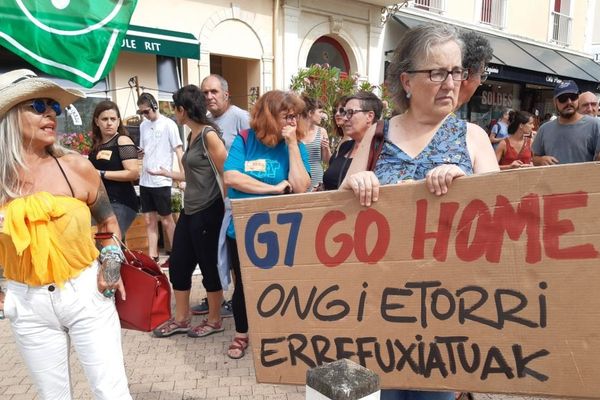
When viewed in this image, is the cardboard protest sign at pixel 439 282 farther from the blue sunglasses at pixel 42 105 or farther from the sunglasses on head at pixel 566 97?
the sunglasses on head at pixel 566 97

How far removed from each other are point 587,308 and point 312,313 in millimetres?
843

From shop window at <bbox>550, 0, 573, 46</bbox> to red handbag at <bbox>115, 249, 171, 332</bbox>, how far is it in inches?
754

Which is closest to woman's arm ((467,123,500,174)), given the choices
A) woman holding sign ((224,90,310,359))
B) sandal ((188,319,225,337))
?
woman holding sign ((224,90,310,359))

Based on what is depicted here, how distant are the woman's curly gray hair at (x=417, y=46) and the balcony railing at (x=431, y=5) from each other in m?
12.8

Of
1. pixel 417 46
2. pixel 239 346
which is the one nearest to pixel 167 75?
pixel 239 346

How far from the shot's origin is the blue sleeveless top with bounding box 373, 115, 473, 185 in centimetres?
164

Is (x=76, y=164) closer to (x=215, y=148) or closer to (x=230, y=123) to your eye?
(x=215, y=148)

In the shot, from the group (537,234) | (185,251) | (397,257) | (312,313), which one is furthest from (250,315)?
(185,251)

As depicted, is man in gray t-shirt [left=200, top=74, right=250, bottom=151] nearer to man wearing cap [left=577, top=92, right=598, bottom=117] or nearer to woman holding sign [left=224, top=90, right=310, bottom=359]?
woman holding sign [left=224, top=90, right=310, bottom=359]

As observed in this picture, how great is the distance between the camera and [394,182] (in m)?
1.69

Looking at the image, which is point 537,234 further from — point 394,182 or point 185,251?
point 185,251

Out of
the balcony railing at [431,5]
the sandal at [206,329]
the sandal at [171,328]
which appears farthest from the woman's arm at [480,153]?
the balcony railing at [431,5]

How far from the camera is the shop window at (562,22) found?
17531mm

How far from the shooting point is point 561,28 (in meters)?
17.8
